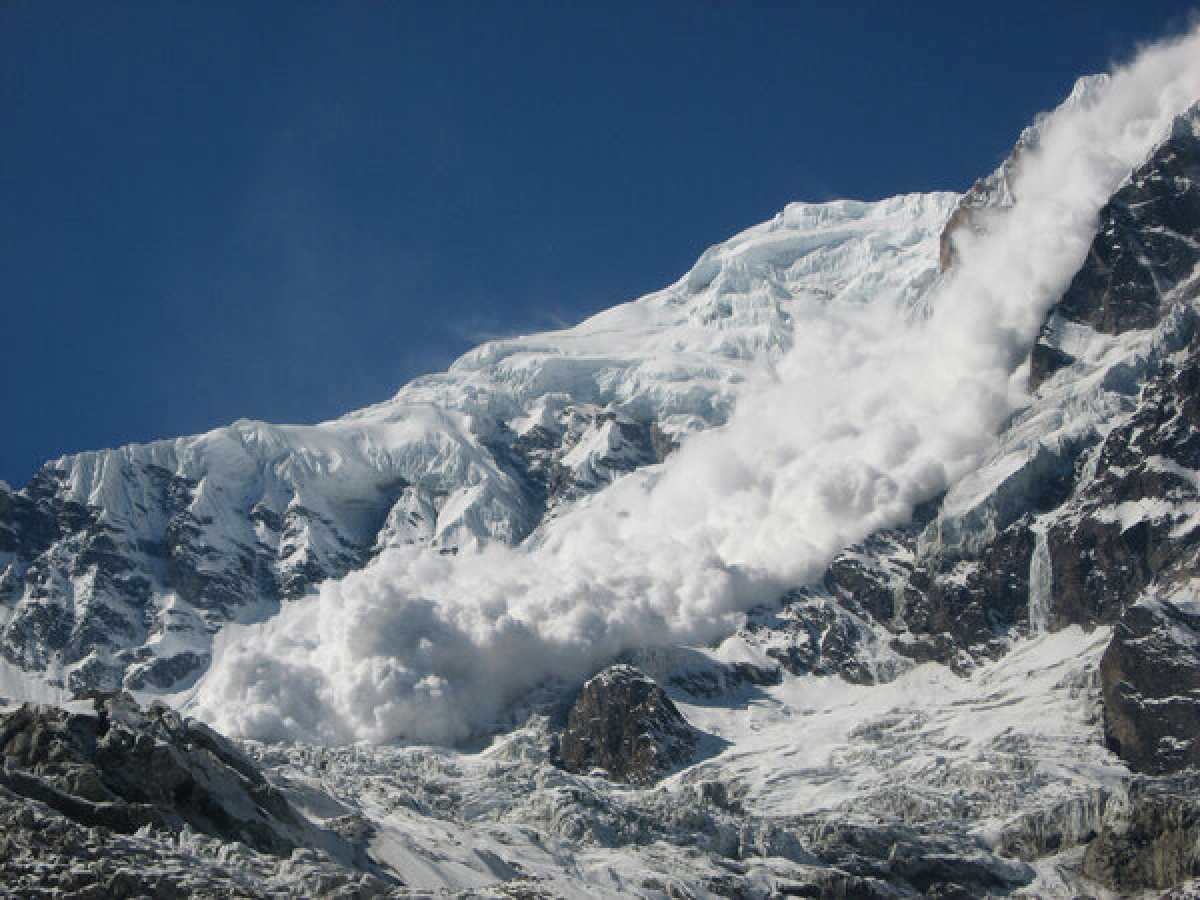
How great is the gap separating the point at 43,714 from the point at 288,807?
3266 cm

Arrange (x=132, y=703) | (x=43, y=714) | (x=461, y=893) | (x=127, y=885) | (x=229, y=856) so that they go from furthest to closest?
(x=132, y=703) < (x=43, y=714) < (x=461, y=893) < (x=229, y=856) < (x=127, y=885)

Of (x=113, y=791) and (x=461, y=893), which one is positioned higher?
(x=113, y=791)

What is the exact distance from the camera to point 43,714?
172625 millimetres

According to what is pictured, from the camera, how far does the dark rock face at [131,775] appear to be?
502ft

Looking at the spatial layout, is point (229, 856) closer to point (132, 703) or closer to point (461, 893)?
point (461, 893)

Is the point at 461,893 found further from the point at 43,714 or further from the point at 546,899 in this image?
the point at 43,714

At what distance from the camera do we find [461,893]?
527ft

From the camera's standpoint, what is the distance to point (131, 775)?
169 m

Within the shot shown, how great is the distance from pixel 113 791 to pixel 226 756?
31390 millimetres

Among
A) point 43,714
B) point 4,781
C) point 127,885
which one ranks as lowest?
point 127,885

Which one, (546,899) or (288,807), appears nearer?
(546,899)

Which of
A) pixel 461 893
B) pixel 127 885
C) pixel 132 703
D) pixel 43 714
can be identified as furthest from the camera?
pixel 132 703

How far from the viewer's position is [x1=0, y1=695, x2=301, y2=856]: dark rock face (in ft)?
502

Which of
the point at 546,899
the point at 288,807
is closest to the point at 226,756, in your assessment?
the point at 288,807
